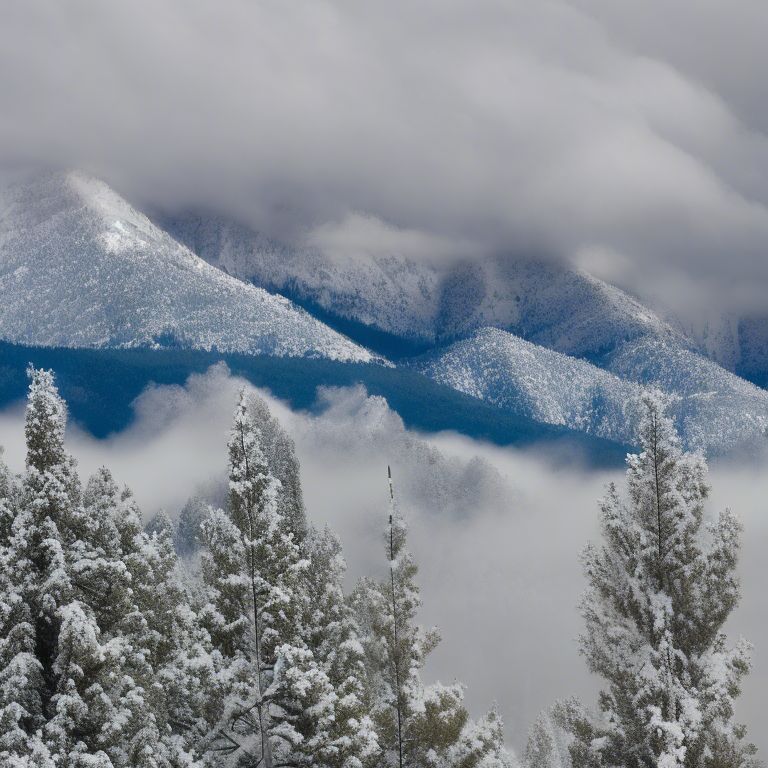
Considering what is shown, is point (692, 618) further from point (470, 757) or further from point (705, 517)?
point (470, 757)

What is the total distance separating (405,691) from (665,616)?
7.64 metres

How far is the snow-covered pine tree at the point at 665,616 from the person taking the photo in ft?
86.1

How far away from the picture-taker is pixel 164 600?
32562mm

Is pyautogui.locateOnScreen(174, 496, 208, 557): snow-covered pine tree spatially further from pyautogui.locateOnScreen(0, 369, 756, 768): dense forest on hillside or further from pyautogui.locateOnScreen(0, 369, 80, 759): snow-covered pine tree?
pyautogui.locateOnScreen(0, 369, 80, 759): snow-covered pine tree

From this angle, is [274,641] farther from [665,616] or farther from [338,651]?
[665,616]

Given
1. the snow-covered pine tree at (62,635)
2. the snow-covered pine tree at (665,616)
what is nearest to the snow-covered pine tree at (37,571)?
the snow-covered pine tree at (62,635)

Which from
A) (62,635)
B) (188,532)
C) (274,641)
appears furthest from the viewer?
(188,532)

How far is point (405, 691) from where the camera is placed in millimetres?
29484

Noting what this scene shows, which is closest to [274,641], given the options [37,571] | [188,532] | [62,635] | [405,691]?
[405,691]

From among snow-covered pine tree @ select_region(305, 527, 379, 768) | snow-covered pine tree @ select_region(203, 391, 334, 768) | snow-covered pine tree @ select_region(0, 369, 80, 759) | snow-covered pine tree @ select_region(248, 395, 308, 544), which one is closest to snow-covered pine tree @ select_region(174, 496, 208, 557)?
snow-covered pine tree @ select_region(248, 395, 308, 544)

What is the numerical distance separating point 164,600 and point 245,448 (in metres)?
7.83

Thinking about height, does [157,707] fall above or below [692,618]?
below

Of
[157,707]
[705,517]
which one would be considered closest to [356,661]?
[157,707]

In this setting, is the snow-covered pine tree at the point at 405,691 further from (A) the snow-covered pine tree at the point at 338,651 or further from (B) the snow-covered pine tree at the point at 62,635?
(B) the snow-covered pine tree at the point at 62,635
